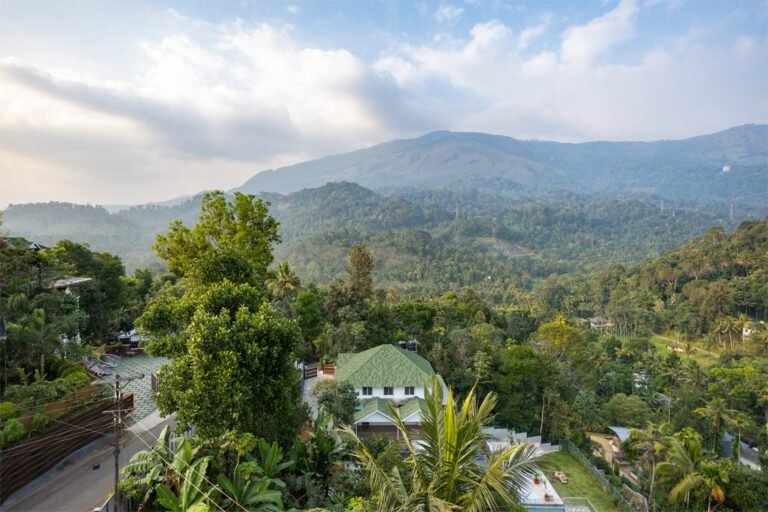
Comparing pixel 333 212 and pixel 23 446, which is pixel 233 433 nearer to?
pixel 23 446

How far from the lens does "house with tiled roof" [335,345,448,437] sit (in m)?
20.8

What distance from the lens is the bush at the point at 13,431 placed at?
1104cm

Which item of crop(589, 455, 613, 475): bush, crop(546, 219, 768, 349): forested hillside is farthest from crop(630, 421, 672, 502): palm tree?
crop(546, 219, 768, 349): forested hillside

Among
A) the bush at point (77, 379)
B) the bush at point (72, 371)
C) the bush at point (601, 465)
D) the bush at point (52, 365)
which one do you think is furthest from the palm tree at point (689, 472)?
the bush at point (52, 365)

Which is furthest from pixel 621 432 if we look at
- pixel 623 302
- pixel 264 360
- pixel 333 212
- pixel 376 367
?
pixel 333 212

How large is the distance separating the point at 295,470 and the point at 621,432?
31737 millimetres

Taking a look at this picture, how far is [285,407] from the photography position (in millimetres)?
11023

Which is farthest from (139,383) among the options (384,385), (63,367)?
(384,385)

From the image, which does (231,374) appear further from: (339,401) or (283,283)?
(283,283)

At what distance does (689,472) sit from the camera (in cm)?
1864

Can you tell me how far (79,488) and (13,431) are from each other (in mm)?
2337

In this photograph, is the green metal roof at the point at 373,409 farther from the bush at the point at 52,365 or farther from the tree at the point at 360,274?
the bush at the point at 52,365

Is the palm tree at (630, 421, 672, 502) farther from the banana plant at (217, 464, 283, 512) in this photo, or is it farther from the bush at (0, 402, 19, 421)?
the bush at (0, 402, 19, 421)

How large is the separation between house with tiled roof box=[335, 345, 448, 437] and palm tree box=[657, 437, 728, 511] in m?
11.4
